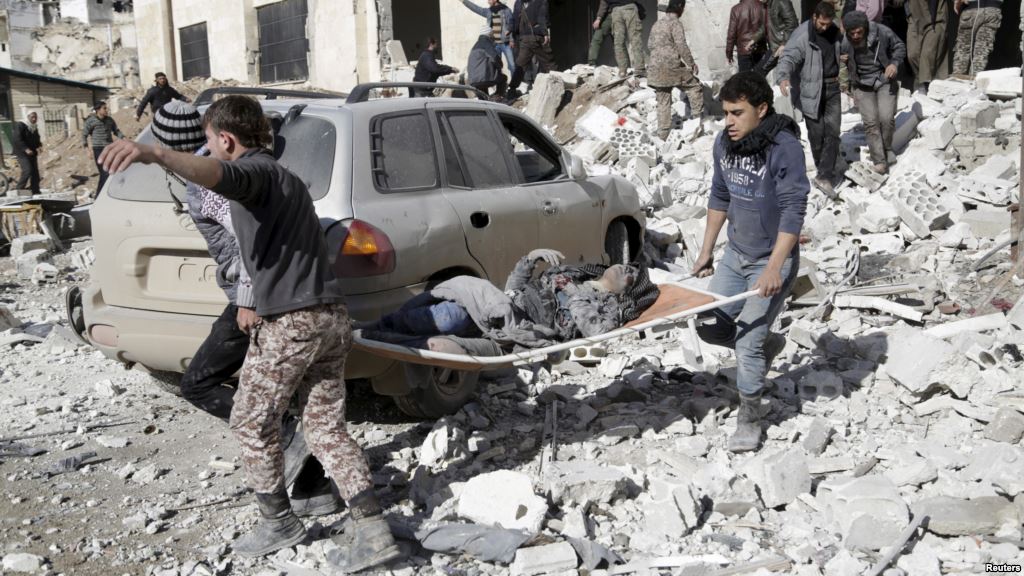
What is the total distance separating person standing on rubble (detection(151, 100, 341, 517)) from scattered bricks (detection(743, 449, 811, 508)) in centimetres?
194

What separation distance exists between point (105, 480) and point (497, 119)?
3171mm

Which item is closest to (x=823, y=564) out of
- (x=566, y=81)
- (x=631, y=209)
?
(x=631, y=209)

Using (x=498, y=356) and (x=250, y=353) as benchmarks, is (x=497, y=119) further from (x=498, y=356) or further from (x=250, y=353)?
(x=250, y=353)

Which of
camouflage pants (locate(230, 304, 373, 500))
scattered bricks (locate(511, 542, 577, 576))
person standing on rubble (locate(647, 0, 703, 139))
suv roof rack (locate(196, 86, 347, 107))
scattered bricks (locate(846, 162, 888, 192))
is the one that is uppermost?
person standing on rubble (locate(647, 0, 703, 139))

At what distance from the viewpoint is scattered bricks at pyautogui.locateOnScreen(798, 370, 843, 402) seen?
5570 millimetres

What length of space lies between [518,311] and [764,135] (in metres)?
1.52

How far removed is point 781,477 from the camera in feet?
13.7

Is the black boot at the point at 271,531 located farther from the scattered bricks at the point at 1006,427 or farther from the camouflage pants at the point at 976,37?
the camouflage pants at the point at 976,37

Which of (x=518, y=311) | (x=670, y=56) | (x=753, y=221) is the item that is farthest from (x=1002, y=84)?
(x=518, y=311)

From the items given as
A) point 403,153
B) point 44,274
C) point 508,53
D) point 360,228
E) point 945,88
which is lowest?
point 44,274

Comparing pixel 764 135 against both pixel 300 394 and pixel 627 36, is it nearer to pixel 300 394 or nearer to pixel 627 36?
pixel 300 394

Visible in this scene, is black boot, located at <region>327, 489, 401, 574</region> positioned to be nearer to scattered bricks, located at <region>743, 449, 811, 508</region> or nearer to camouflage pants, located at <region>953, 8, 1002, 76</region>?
scattered bricks, located at <region>743, 449, 811, 508</region>

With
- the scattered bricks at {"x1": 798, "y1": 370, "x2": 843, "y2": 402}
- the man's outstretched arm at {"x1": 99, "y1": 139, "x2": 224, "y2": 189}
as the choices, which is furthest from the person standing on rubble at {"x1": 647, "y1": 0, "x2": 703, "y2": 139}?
the man's outstretched arm at {"x1": 99, "y1": 139, "x2": 224, "y2": 189}

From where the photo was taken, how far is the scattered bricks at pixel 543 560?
3611 mm
